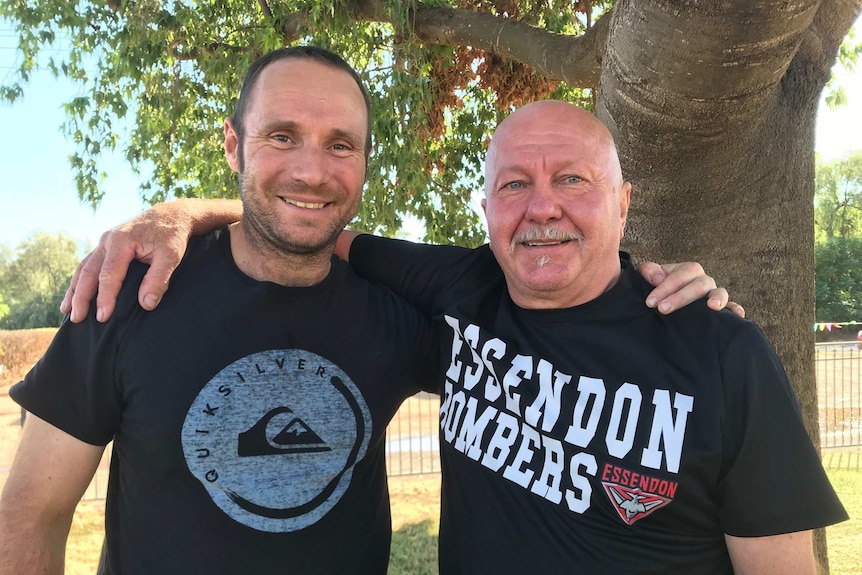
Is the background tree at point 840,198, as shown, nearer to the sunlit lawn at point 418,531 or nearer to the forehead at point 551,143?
the sunlit lawn at point 418,531

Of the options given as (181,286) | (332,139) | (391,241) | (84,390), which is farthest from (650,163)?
(84,390)

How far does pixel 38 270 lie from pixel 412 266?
195ft

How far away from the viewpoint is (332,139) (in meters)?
2.13

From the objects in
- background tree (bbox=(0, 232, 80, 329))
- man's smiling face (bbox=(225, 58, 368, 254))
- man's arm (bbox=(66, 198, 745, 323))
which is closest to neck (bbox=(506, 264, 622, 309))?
man's arm (bbox=(66, 198, 745, 323))

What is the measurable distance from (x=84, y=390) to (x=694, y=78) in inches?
86.3

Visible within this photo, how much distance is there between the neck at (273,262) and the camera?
6.89 ft

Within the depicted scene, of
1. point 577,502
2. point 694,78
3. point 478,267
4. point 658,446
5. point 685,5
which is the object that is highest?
point 685,5

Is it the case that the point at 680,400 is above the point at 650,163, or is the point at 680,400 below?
below

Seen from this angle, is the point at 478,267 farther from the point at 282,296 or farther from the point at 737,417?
the point at 737,417

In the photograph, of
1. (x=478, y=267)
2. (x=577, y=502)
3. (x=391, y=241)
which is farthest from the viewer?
(x=391, y=241)

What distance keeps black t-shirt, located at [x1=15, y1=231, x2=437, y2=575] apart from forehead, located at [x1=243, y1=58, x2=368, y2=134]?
0.55 meters

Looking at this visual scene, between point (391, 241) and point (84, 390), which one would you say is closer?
point (84, 390)

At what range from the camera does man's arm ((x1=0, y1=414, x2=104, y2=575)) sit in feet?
5.95

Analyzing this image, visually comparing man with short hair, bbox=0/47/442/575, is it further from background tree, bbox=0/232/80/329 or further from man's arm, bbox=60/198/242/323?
background tree, bbox=0/232/80/329
